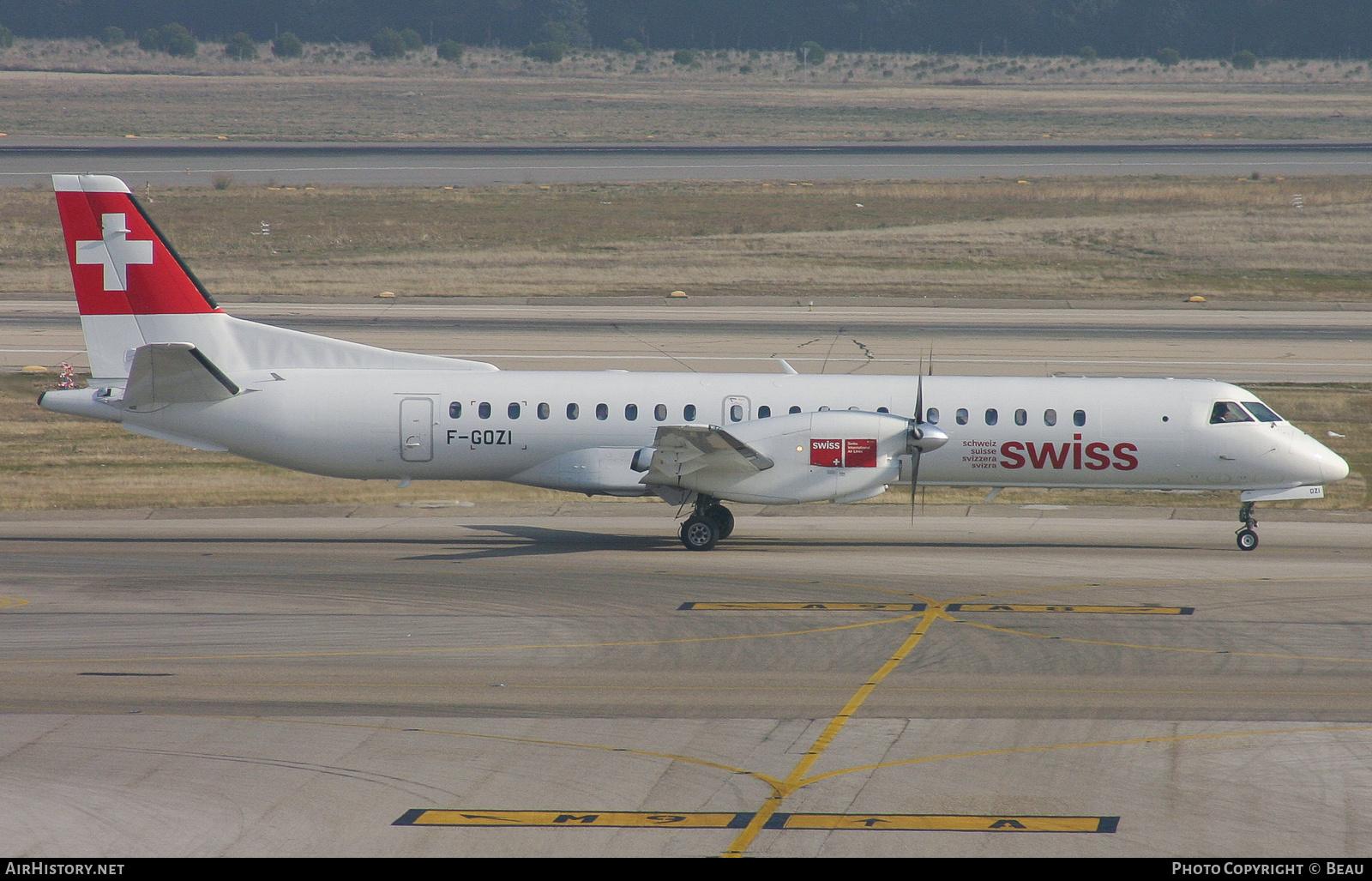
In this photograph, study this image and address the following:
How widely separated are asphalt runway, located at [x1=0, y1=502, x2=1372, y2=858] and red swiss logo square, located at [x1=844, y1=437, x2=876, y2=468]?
185cm

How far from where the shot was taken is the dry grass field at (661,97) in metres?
114

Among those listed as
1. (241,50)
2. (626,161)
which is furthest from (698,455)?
(241,50)

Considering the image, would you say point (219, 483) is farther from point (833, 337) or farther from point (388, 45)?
point (388, 45)

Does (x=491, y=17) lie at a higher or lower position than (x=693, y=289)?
higher

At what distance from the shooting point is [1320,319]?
50.8m

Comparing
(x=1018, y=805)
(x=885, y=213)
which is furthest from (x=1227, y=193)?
(x=1018, y=805)

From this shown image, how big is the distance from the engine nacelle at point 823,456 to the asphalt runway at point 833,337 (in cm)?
1622

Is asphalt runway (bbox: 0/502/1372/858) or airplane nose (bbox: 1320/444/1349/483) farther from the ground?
airplane nose (bbox: 1320/444/1349/483)

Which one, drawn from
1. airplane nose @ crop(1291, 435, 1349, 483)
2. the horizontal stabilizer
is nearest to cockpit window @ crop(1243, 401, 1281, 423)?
airplane nose @ crop(1291, 435, 1349, 483)

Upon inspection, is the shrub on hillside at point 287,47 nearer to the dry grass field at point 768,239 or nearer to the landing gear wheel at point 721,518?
the dry grass field at point 768,239

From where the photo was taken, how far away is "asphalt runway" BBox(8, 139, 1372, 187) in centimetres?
8525

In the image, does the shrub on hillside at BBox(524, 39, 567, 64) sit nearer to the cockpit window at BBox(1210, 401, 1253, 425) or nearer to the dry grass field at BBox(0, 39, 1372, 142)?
the dry grass field at BBox(0, 39, 1372, 142)
